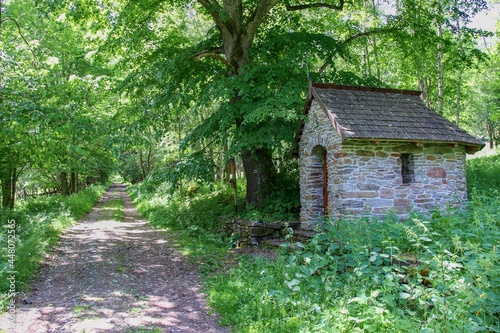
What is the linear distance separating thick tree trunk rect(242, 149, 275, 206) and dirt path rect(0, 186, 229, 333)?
Answer: 3.27 metres

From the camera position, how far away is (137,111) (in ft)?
41.5

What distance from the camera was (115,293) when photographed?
649cm

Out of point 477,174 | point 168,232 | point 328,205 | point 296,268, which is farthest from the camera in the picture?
point 477,174

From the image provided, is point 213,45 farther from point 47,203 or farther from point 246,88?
point 47,203

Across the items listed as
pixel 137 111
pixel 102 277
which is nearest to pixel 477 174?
pixel 137 111

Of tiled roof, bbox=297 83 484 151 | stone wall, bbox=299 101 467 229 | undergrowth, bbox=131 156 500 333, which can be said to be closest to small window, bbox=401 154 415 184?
stone wall, bbox=299 101 467 229

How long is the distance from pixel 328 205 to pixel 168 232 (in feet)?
21.6

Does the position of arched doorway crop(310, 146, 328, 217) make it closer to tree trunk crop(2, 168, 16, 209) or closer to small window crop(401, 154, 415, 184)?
small window crop(401, 154, 415, 184)

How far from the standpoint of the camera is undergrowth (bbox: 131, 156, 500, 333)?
4.04 meters

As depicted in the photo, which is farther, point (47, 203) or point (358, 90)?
point (47, 203)

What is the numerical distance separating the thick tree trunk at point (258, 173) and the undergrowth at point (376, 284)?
13.3ft

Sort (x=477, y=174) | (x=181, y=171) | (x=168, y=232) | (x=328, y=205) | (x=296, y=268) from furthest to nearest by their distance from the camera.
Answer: (x=477, y=174) → (x=168, y=232) → (x=181, y=171) → (x=328, y=205) → (x=296, y=268)

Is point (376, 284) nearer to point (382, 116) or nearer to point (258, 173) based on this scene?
point (382, 116)

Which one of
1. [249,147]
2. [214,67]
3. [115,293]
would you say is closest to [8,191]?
[214,67]
